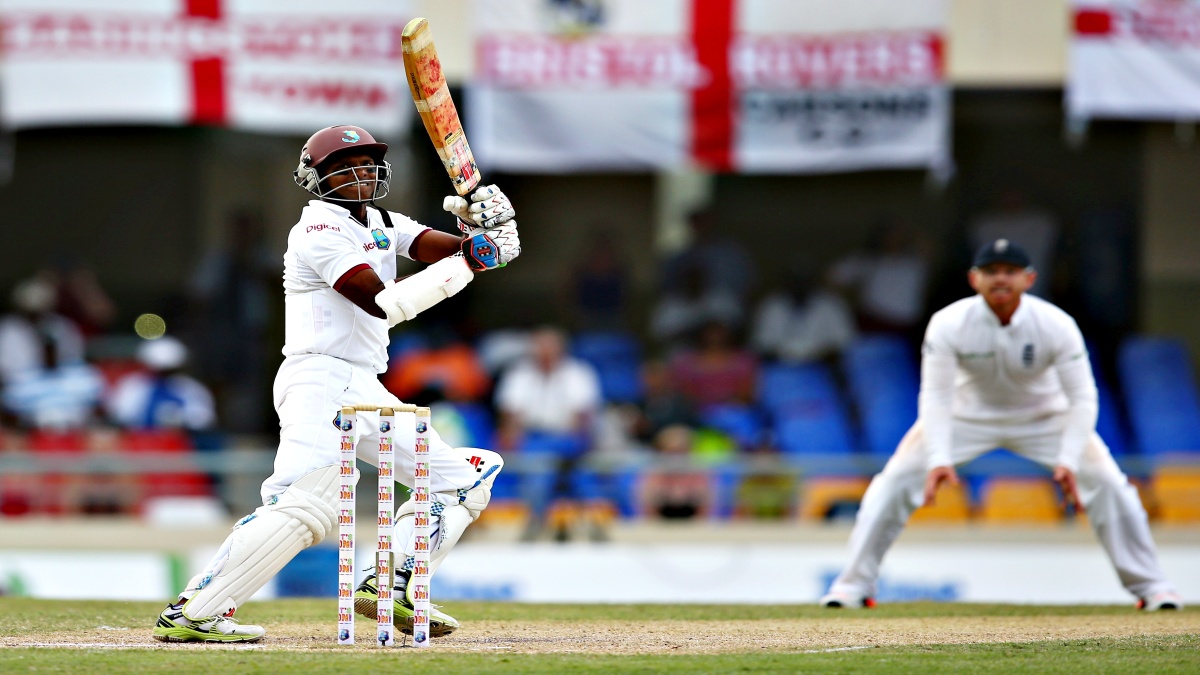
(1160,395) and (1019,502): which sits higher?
(1160,395)

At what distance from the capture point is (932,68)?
39.8 feet

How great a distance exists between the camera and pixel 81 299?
13.4 meters

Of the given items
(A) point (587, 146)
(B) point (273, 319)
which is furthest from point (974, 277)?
(B) point (273, 319)

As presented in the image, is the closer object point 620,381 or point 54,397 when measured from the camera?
point 54,397

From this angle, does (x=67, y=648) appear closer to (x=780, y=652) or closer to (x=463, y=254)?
(x=463, y=254)

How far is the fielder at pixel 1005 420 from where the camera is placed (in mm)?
6992

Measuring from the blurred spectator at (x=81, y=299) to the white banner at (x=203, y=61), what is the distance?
167 centimetres

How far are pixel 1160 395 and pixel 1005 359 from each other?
19.5 ft

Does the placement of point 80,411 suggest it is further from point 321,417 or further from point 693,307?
point 321,417

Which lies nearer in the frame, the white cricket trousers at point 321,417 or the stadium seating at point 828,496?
the white cricket trousers at point 321,417

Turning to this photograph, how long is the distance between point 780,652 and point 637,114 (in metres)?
7.57

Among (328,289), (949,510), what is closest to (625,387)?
(949,510)

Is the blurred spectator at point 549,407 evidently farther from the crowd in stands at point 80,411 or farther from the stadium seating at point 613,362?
the crowd in stands at point 80,411

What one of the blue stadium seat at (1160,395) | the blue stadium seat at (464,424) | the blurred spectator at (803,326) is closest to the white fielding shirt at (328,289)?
the blue stadium seat at (464,424)
